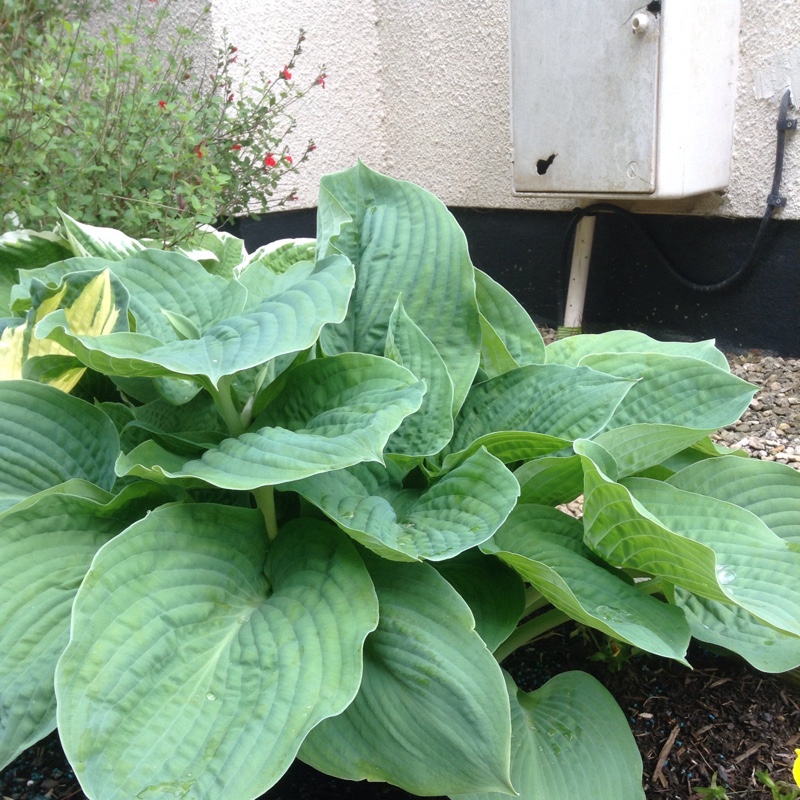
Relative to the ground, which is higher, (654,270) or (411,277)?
(411,277)

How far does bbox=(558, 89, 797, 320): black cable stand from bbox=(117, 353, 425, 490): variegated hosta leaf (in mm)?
2031

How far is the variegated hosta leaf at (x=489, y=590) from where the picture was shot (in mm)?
776

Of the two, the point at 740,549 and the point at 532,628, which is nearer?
the point at 740,549

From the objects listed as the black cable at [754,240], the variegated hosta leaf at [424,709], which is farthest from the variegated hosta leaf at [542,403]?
the black cable at [754,240]

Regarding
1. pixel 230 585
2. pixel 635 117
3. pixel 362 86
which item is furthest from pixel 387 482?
pixel 362 86

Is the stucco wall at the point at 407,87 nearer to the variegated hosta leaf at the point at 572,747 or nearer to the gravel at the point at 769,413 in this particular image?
the gravel at the point at 769,413

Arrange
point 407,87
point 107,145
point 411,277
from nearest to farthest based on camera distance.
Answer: point 411,277 → point 107,145 → point 407,87

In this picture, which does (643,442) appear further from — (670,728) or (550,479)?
(670,728)

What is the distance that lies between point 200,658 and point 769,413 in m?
1.90

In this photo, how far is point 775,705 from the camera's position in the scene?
99 cm

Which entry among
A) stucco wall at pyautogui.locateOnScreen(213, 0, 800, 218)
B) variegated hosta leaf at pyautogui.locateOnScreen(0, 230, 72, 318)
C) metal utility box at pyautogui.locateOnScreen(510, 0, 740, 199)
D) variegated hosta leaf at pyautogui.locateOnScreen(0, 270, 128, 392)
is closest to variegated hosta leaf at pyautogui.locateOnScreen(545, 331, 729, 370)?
variegated hosta leaf at pyautogui.locateOnScreen(0, 270, 128, 392)

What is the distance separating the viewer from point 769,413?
6.82ft

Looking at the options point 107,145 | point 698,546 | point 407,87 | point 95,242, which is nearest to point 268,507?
point 698,546

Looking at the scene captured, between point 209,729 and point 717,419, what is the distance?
2.05 ft
